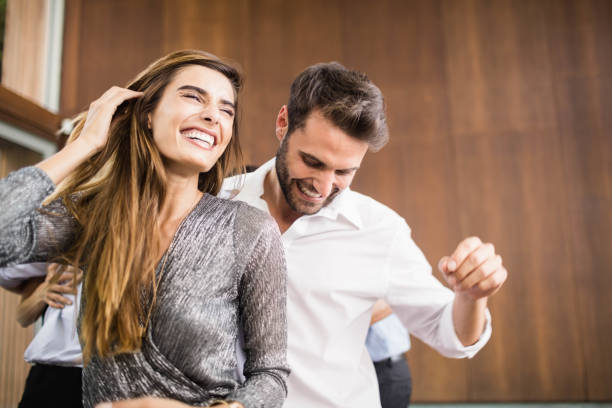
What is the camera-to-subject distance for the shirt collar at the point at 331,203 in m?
1.45

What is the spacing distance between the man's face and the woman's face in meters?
0.46

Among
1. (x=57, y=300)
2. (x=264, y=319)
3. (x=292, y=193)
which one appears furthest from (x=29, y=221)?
(x=292, y=193)

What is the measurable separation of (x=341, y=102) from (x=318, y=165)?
0.22 metres

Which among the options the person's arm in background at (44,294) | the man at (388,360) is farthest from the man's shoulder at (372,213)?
the person's arm in background at (44,294)

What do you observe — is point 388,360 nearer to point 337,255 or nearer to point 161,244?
point 337,255

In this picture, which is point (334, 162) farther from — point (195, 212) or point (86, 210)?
point (86, 210)

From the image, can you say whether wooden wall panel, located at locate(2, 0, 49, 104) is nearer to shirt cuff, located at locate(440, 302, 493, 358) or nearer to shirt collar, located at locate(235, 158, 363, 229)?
shirt collar, located at locate(235, 158, 363, 229)

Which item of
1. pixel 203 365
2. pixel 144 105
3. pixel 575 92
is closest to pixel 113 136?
pixel 144 105

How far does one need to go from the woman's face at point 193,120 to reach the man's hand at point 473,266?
1.82ft

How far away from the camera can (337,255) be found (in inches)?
55.9

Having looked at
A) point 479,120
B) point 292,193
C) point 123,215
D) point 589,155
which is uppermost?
point 479,120

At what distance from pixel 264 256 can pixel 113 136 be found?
458 millimetres

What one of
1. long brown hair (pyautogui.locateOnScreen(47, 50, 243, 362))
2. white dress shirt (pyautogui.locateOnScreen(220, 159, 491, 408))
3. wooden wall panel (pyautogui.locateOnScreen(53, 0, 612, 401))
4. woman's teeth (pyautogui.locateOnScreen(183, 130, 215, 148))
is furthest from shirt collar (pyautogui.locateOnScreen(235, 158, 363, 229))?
wooden wall panel (pyautogui.locateOnScreen(53, 0, 612, 401))

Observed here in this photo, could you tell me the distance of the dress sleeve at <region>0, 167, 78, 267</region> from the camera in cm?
79
